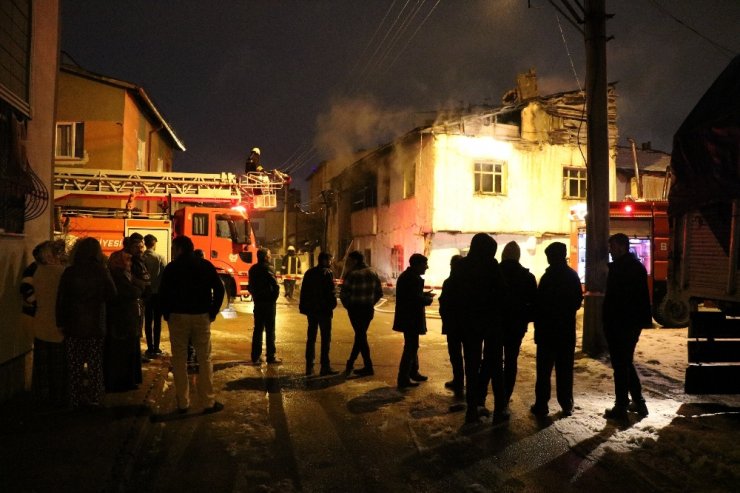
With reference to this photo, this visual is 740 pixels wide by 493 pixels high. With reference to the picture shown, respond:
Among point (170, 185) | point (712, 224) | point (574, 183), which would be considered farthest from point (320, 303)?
point (574, 183)

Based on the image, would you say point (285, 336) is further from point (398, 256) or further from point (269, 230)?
point (269, 230)

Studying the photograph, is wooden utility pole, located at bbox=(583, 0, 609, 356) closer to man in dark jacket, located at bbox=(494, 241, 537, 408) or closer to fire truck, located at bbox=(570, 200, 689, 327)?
man in dark jacket, located at bbox=(494, 241, 537, 408)

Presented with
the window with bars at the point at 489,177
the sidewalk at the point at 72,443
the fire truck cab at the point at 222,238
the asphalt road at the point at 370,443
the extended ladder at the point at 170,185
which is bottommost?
the asphalt road at the point at 370,443

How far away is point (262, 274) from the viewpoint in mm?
8836

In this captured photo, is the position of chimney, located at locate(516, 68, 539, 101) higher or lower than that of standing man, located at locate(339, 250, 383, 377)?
higher

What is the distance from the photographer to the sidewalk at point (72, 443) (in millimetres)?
4105

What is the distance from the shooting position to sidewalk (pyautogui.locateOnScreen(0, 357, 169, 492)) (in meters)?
4.11

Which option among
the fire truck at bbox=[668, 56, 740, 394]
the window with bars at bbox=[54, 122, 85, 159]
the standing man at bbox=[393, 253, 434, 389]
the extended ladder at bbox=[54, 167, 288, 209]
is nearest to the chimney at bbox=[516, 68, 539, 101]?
the extended ladder at bbox=[54, 167, 288, 209]

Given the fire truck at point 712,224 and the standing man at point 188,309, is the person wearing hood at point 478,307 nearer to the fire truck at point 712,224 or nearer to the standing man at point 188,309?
the fire truck at point 712,224

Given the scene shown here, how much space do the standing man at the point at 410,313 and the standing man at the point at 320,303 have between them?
115 cm

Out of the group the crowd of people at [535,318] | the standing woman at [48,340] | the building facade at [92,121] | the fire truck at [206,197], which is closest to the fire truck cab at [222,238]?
the fire truck at [206,197]

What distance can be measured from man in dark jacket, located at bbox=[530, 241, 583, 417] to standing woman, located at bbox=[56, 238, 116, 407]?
465 cm

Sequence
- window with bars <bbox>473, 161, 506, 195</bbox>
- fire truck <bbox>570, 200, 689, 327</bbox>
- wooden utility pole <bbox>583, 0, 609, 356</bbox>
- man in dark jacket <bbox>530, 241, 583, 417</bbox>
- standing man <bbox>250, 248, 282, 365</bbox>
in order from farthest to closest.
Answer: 1. window with bars <bbox>473, 161, 506, 195</bbox>
2. fire truck <bbox>570, 200, 689, 327</bbox>
3. wooden utility pole <bbox>583, 0, 609, 356</bbox>
4. standing man <bbox>250, 248, 282, 365</bbox>
5. man in dark jacket <bbox>530, 241, 583, 417</bbox>

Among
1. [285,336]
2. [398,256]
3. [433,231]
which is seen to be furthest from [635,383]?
[398,256]
